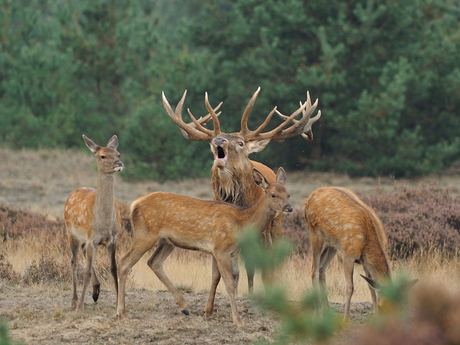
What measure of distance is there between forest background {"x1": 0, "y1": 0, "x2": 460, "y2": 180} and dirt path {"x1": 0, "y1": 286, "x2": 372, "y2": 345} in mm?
13779

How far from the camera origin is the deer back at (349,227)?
276 inches

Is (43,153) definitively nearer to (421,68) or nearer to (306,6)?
(306,6)

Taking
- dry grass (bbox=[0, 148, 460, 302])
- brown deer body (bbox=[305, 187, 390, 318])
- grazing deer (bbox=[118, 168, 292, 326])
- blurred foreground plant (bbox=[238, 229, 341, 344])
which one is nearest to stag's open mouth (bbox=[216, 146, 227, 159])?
grazing deer (bbox=[118, 168, 292, 326])

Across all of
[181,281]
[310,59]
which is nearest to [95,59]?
[310,59]

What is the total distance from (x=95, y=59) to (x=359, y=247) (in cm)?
2244

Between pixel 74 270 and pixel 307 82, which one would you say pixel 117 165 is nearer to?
pixel 74 270

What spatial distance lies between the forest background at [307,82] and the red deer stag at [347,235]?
→ 13.6 meters

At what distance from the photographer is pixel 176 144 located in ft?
72.8

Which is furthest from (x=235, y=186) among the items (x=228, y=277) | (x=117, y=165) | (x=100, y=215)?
(x=100, y=215)

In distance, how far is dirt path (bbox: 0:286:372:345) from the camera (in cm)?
657

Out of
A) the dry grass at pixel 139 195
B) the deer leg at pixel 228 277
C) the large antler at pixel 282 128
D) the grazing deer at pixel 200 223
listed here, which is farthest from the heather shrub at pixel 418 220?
the deer leg at pixel 228 277

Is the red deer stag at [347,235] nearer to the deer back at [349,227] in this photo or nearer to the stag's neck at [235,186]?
the deer back at [349,227]

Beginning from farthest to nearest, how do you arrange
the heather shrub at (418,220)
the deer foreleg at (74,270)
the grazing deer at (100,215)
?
1. the heather shrub at (418,220)
2. the deer foreleg at (74,270)
3. the grazing deer at (100,215)

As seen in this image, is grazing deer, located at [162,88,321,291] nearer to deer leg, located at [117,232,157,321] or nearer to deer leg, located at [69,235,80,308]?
deer leg, located at [117,232,157,321]
